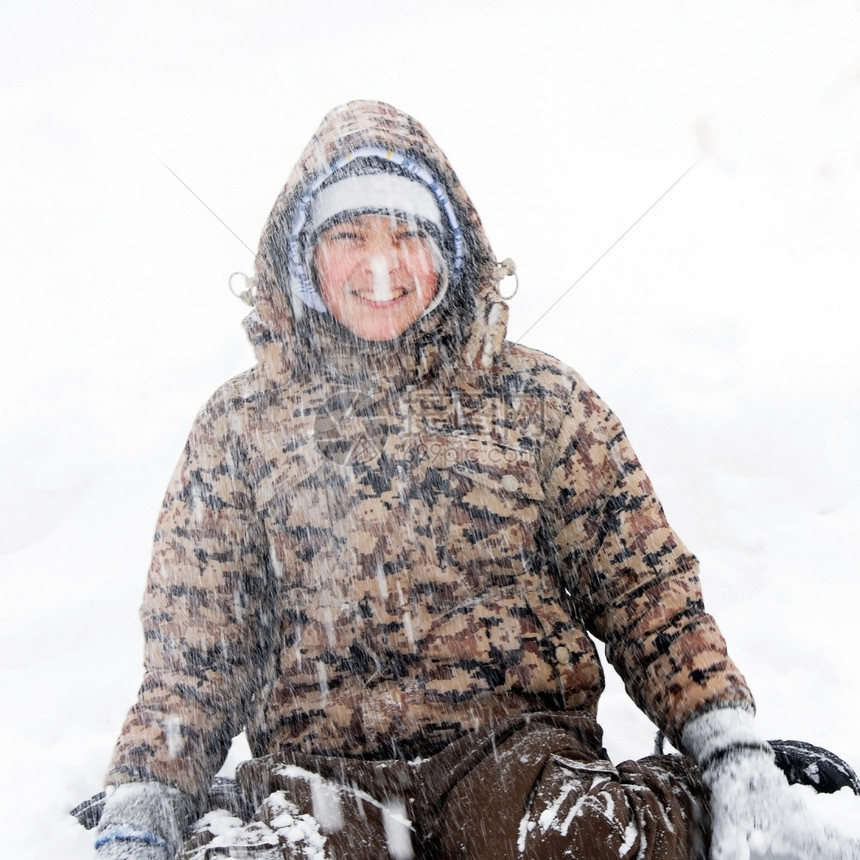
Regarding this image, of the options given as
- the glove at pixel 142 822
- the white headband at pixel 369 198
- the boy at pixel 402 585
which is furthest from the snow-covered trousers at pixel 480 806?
the white headband at pixel 369 198

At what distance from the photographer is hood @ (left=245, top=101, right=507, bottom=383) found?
7.63 ft

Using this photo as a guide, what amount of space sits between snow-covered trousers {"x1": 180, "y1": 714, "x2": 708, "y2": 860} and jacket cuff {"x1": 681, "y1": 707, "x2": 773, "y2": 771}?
0.14 ft

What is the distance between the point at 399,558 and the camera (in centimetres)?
211

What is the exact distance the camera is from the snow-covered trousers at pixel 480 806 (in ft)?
5.19

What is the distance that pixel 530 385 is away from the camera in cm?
233

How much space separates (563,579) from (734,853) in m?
0.81

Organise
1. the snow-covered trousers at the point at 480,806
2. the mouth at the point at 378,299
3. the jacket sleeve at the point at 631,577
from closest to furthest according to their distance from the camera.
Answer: the snow-covered trousers at the point at 480,806
the jacket sleeve at the point at 631,577
the mouth at the point at 378,299

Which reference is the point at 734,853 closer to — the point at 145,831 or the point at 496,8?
the point at 145,831

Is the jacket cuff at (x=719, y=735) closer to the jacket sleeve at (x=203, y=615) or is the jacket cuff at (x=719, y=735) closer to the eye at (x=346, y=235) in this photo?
the jacket sleeve at (x=203, y=615)

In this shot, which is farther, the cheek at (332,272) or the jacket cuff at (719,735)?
the cheek at (332,272)

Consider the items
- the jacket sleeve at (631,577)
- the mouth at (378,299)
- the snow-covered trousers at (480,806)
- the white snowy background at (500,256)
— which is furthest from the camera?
the white snowy background at (500,256)

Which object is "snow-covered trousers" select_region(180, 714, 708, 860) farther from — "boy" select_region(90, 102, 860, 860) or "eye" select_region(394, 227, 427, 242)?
"eye" select_region(394, 227, 427, 242)

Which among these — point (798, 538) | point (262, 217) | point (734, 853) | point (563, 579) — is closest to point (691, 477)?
point (798, 538)

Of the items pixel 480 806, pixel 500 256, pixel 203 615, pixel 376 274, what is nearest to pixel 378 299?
pixel 376 274
